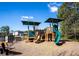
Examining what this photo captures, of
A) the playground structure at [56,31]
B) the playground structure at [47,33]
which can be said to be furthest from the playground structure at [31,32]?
the playground structure at [56,31]

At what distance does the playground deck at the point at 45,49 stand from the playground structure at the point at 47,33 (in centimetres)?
8

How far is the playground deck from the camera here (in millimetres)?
3893

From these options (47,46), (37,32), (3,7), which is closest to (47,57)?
(47,46)

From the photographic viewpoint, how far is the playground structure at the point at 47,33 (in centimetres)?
393

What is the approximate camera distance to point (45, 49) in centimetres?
392

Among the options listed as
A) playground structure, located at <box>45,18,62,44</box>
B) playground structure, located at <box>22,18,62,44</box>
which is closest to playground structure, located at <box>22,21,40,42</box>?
playground structure, located at <box>22,18,62,44</box>

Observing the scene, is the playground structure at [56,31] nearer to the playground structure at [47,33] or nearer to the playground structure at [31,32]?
the playground structure at [47,33]

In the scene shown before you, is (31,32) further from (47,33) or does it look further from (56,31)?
(56,31)

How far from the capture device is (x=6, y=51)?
3926 mm

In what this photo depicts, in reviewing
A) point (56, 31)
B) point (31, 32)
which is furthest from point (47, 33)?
point (31, 32)

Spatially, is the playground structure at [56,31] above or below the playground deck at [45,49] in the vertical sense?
above

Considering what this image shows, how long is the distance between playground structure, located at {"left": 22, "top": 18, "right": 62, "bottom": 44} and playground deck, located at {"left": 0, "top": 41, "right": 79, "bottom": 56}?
0.26 ft

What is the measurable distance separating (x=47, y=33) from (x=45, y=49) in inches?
10.0

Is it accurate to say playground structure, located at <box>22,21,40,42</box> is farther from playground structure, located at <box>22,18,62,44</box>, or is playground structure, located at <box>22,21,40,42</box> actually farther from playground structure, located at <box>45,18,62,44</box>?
playground structure, located at <box>45,18,62,44</box>
